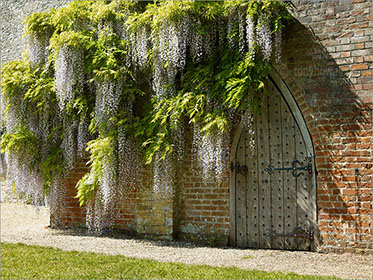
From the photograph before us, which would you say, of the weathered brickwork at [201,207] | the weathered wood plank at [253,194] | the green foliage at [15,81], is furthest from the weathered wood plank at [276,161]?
the green foliage at [15,81]

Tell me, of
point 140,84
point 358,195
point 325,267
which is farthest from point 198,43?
point 325,267

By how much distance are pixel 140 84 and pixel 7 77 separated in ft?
6.57

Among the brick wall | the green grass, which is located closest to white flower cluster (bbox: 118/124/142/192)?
the green grass

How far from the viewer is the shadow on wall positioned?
4184 mm

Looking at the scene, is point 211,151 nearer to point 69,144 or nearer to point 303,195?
point 303,195

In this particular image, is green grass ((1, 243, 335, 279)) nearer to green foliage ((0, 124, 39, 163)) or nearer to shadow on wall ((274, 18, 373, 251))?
shadow on wall ((274, 18, 373, 251))

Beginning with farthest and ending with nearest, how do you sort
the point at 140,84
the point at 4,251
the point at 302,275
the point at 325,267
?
the point at 140,84
the point at 4,251
the point at 325,267
the point at 302,275

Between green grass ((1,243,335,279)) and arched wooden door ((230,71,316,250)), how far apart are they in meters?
1.19

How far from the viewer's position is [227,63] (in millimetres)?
4789

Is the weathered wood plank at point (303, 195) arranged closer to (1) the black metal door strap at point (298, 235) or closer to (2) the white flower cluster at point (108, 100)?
(1) the black metal door strap at point (298, 235)

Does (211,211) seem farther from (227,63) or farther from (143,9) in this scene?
(143,9)

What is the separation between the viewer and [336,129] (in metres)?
4.33

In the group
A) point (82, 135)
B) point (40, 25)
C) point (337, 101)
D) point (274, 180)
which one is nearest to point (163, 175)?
point (274, 180)

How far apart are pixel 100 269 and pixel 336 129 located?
8.99ft
